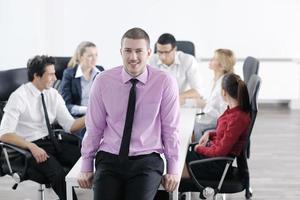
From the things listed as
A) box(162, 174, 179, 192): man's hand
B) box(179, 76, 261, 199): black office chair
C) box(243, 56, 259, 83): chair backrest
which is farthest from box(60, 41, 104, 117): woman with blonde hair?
box(162, 174, 179, 192): man's hand

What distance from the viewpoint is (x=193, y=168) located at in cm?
342

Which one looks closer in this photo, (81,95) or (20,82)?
(20,82)

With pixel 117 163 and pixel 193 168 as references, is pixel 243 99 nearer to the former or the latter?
pixel 193 168

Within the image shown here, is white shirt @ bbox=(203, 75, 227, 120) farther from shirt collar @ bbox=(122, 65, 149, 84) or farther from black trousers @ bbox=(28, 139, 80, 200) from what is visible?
shirt collar @ bbox=(122, 65, 149, 84)

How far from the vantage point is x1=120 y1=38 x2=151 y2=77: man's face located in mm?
2863

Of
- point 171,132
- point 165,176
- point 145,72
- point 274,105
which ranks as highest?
point 145,72

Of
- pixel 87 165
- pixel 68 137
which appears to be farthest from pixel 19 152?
pixel 87 165

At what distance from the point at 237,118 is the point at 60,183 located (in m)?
1.18

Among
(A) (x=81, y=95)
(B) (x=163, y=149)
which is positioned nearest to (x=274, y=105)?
(A) (x=81, y=95)

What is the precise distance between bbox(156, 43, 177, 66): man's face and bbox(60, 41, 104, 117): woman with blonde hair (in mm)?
576


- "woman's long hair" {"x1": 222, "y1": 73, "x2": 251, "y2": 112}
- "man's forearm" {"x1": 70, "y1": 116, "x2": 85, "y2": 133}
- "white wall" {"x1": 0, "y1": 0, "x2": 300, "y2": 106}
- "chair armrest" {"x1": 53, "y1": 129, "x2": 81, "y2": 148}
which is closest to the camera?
"woman's long hair" {"x1": 222, "y1": 73, "x2": 251, "y2": 112}

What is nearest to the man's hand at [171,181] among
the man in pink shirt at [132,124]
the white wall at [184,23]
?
the man in pink shirt at [132,124]

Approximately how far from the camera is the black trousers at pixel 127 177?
275cm

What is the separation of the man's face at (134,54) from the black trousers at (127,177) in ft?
1.49
